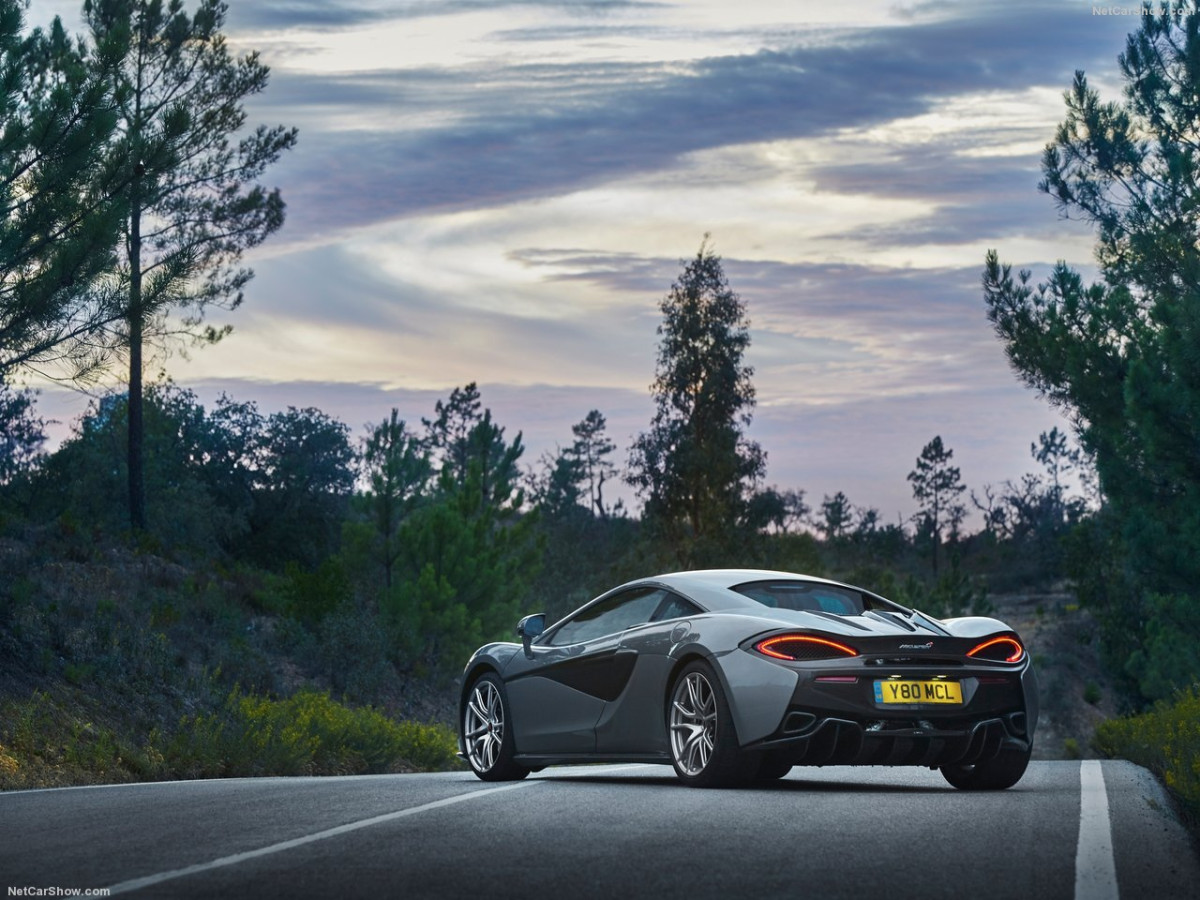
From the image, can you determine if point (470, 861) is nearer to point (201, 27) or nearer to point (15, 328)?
point (15, 328)

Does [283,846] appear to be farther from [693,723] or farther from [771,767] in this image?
[771,767]

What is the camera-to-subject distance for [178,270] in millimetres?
19641

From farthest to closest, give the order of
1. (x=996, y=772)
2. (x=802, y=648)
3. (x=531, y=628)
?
1. (x=531, y=628)
2. (x=996, y=772)
3. (x=802, y=648)

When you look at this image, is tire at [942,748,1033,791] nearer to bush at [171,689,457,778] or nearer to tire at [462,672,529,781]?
tire at [462,672,529,781]

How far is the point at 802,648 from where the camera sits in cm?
924

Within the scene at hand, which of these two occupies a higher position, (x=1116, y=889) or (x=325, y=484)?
(x=325, y=484)

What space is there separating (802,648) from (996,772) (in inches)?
67.7

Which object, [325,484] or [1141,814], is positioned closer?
[1141,814]

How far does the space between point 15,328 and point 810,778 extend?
11316mm

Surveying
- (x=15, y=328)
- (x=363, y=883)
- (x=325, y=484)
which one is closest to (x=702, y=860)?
(x=363, y=883)

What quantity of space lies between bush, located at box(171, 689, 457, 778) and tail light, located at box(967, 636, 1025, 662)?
7.51 m

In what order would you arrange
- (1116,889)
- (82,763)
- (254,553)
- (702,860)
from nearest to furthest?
(1116,889) < (702,860) < (82,763) < (254,553)

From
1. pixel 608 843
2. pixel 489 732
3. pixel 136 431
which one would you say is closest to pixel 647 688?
pixel 489 732

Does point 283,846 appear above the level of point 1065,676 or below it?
above
